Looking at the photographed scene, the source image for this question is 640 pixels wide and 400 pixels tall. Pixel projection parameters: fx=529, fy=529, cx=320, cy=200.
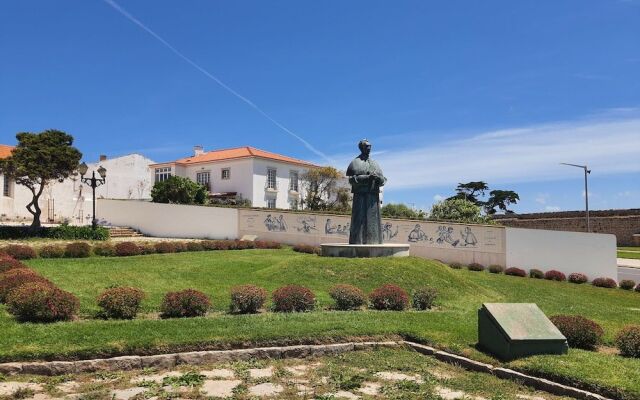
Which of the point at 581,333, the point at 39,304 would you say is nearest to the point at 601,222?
the point at 581,333

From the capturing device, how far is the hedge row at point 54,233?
26734 millimetres

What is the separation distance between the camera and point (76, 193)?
43656mm

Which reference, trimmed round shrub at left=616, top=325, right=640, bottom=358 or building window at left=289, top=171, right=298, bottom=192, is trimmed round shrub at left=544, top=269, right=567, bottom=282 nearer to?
trimmed round shrub at left=616, top=325, right=640, bottom=358

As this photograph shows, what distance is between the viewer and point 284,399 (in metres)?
5.63

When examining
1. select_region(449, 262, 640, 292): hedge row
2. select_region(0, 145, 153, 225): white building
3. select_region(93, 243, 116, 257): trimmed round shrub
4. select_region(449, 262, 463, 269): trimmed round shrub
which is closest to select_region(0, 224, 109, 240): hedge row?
select_region(93, 243, 116, 257): trimmed round shrub

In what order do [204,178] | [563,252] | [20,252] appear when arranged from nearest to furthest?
[20,252], [563,252], [204,178]

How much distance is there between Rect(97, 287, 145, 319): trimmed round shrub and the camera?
29.9ft

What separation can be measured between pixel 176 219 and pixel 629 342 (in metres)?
29.8

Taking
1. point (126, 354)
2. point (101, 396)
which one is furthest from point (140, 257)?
point (101, 396)

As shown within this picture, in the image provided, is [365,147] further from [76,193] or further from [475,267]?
[76,193]

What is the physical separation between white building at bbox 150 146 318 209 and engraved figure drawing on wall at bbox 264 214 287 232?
43.2ft

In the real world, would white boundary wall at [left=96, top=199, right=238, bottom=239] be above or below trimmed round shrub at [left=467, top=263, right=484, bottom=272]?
above

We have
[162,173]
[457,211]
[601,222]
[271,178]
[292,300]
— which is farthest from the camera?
[162,173]

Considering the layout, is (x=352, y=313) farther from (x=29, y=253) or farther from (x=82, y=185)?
(x=82, y=185)
